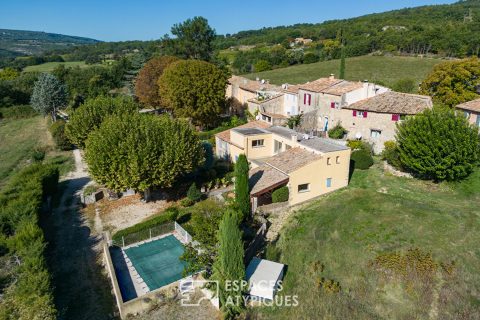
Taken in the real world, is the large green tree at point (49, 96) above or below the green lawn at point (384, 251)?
above

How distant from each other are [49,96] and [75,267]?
5694 cm

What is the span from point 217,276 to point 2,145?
58.5m

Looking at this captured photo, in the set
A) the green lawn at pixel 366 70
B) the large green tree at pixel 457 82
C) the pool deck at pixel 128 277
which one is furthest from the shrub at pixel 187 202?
the green lawn at pixel 366 70

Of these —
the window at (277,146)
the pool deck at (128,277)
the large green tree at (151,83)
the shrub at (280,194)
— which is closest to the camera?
the pool deck at (128,277)

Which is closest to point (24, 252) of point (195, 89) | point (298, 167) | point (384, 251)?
point (298, 167)

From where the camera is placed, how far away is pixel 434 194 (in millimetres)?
29891

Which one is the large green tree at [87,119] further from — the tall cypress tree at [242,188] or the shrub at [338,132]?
the shrub at [338,132]

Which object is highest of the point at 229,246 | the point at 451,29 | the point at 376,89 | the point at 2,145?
the point at 451,29

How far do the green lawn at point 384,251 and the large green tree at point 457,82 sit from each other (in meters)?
16.4

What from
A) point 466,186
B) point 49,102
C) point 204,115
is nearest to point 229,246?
point 466,186

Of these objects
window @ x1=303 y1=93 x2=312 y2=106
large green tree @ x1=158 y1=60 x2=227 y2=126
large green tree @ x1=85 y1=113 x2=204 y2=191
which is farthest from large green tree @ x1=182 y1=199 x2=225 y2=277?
large green tree @ x1=158 y1=60 x2=227 y2=126

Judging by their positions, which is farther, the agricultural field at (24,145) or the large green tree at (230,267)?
the agricultural field at (24,145)

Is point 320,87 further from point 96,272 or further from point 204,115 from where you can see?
point 96,272

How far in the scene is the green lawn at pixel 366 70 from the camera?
80.1 metres
